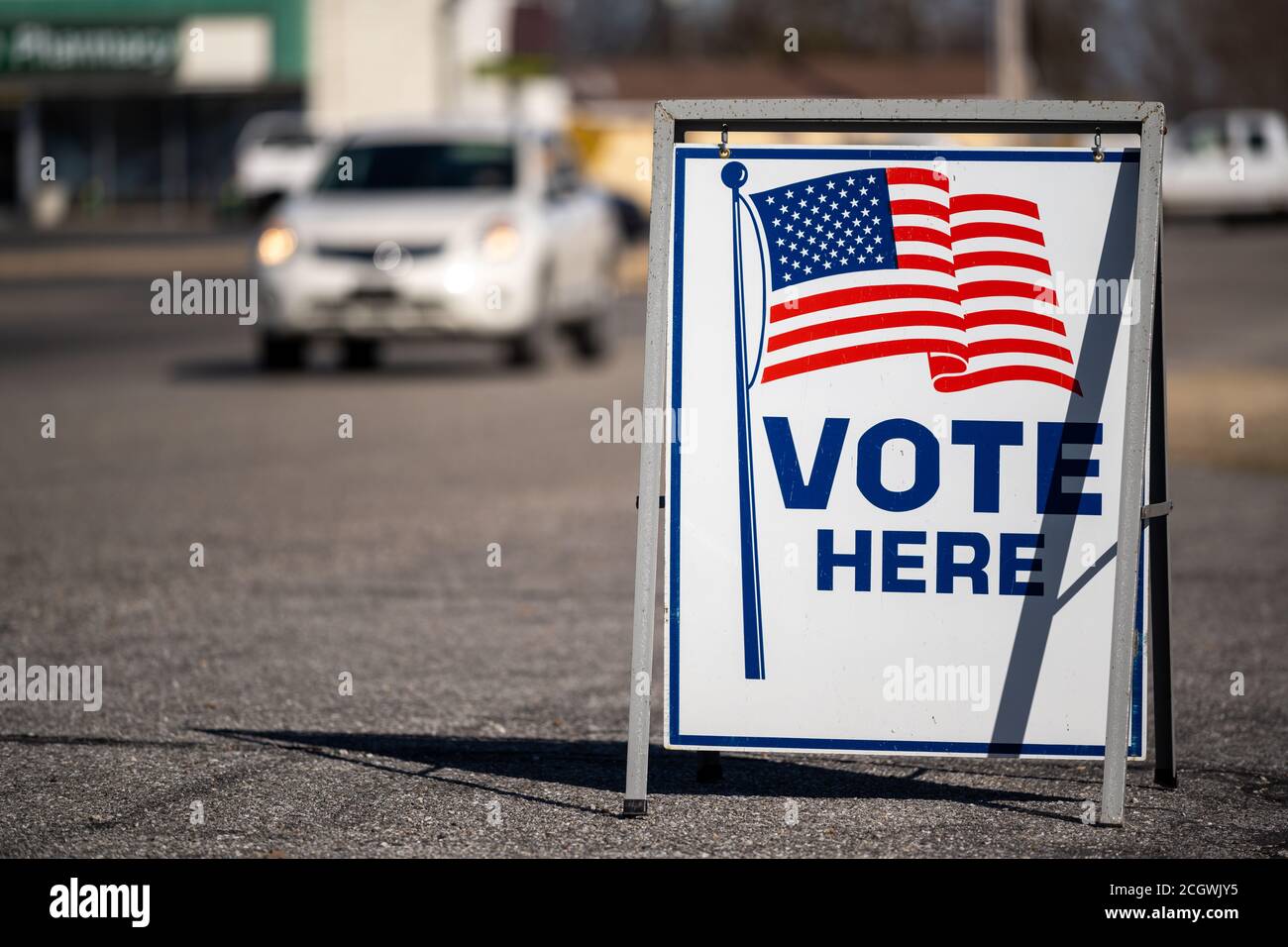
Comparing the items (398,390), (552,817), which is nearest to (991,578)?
(552,817)

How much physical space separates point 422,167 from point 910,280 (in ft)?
40.1

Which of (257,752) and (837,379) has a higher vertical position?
(837,379)

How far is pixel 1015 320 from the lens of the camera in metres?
4.73

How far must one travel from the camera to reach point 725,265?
4789mm

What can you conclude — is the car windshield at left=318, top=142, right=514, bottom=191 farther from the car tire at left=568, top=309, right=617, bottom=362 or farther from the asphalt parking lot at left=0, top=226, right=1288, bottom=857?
the asphalt parking lot at left=0, top=226, right=1288, bottom=857

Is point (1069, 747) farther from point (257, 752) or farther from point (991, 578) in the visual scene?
point (257, 752)

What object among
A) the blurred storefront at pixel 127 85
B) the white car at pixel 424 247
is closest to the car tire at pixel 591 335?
the white car at pixel 424 247

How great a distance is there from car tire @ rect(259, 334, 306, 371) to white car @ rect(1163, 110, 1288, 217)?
96.1 ft

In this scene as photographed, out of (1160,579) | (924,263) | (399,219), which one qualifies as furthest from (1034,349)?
(399,219)

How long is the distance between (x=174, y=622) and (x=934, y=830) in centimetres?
346

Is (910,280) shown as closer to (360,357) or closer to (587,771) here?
(587,771)

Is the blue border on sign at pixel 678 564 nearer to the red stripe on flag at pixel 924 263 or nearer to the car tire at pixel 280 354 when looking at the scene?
the red stripe on flag at pixel 924 263

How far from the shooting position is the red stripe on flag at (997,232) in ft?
15.5

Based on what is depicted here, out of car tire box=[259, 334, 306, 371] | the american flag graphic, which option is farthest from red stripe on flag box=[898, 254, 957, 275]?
car tire box=[259, 334, 306, 371]
